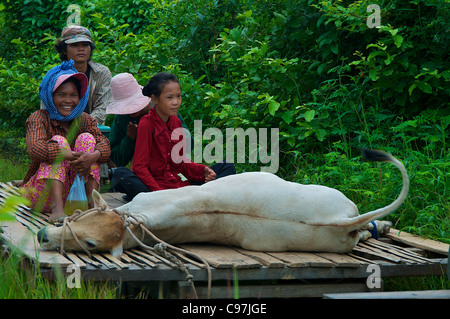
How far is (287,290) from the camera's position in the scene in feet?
10.1

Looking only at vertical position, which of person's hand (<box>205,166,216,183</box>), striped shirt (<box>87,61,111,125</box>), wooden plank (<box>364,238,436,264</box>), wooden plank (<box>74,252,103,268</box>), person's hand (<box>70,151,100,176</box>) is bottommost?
wooden plank (<box>364,238,436,264</box>)

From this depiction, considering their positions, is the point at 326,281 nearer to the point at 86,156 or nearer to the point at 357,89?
the point at 86,156

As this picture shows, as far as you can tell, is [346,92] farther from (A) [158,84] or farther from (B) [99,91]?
(B) [99,91]

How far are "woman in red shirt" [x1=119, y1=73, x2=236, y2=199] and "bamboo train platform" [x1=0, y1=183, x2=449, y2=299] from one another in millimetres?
1034

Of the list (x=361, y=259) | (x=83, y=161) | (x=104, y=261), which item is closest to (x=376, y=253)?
(x=361, y=259)

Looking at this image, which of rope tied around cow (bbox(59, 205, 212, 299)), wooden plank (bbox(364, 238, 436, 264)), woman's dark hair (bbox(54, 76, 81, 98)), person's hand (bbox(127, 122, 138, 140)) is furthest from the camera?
person's hand (bbox(127, 122, 138, 140))

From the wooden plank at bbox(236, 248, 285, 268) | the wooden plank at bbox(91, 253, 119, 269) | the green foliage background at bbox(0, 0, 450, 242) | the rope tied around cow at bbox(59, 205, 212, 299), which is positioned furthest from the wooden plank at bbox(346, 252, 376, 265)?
the wooden plank at bbox(91, 253, 119, 269)

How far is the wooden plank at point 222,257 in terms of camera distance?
2967 millimetres

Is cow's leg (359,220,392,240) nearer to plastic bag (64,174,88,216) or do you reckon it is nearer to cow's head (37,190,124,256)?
cow's head (37,190,124,256)

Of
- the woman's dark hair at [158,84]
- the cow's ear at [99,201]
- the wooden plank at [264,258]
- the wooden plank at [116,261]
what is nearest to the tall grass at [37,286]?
the wooden plank at [116,261]

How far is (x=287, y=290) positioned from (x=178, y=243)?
26.3 inches

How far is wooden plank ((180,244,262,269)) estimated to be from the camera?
2.97 metres

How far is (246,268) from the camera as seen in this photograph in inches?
117
